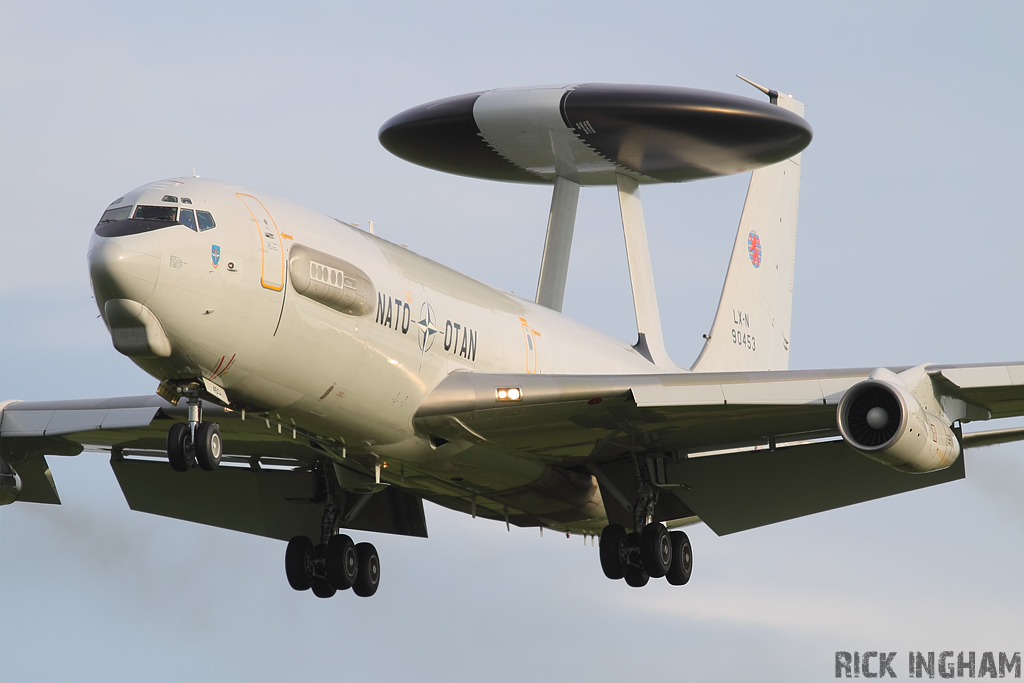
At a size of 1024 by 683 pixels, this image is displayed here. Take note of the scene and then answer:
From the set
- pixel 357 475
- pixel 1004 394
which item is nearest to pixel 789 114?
pixel 1004 394

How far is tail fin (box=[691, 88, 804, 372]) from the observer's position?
37.4 m

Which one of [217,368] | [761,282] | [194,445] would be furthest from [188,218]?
[761,282]

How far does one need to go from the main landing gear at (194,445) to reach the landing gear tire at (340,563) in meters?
8.79

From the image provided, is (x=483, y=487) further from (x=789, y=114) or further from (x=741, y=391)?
(x=789, y=114)

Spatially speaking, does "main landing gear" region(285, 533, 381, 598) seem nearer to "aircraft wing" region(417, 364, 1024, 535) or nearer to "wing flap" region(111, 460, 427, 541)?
"wing flap" region(111, 460, 427, 541)

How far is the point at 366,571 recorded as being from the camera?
1126 inches

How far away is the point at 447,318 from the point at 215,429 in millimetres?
4994

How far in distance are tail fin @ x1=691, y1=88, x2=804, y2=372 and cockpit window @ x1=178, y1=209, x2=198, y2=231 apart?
1921cm

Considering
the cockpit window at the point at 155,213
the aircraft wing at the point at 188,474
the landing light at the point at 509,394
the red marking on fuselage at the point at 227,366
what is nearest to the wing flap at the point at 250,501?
the aircraft wing at the point at 188,474

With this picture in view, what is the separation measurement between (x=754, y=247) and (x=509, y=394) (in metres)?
19.0

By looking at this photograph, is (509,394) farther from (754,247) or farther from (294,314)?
(754,247)

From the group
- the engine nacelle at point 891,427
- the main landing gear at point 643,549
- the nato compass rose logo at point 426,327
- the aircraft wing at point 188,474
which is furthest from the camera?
the main landing gear at point 643,549

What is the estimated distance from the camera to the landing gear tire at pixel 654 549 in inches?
1069

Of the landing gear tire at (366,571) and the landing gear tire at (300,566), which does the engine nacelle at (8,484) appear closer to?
the landing gear tire at (300,566)
